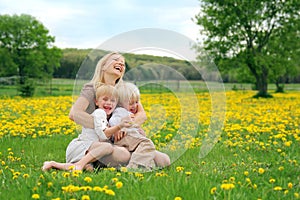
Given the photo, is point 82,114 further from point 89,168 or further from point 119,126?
point 89,168

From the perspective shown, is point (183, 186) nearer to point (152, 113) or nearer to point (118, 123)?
point (118, 123)

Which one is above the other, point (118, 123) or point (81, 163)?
point (118, 123)

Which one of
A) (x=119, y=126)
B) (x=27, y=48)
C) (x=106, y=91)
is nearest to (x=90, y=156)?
(x=119, y=126)

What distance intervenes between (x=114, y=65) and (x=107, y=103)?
1.62ft

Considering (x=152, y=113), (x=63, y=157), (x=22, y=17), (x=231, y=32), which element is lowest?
(x=63, y=157)

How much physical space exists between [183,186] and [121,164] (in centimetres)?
143

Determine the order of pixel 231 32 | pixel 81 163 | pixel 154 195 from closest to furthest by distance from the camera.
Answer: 1. pixel 154 195
2. pixel 81 163
3. pixel 231 32

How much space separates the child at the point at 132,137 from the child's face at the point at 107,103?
78mm

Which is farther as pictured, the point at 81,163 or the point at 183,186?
the point at 81,163

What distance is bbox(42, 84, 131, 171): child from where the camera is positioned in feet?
16.6

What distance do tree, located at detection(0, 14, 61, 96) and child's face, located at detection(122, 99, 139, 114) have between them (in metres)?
39.4

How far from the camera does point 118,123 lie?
16.9 ft

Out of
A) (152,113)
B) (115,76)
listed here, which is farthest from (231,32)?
(115,76)

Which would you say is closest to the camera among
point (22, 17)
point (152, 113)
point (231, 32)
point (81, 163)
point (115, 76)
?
point (81, 163)
